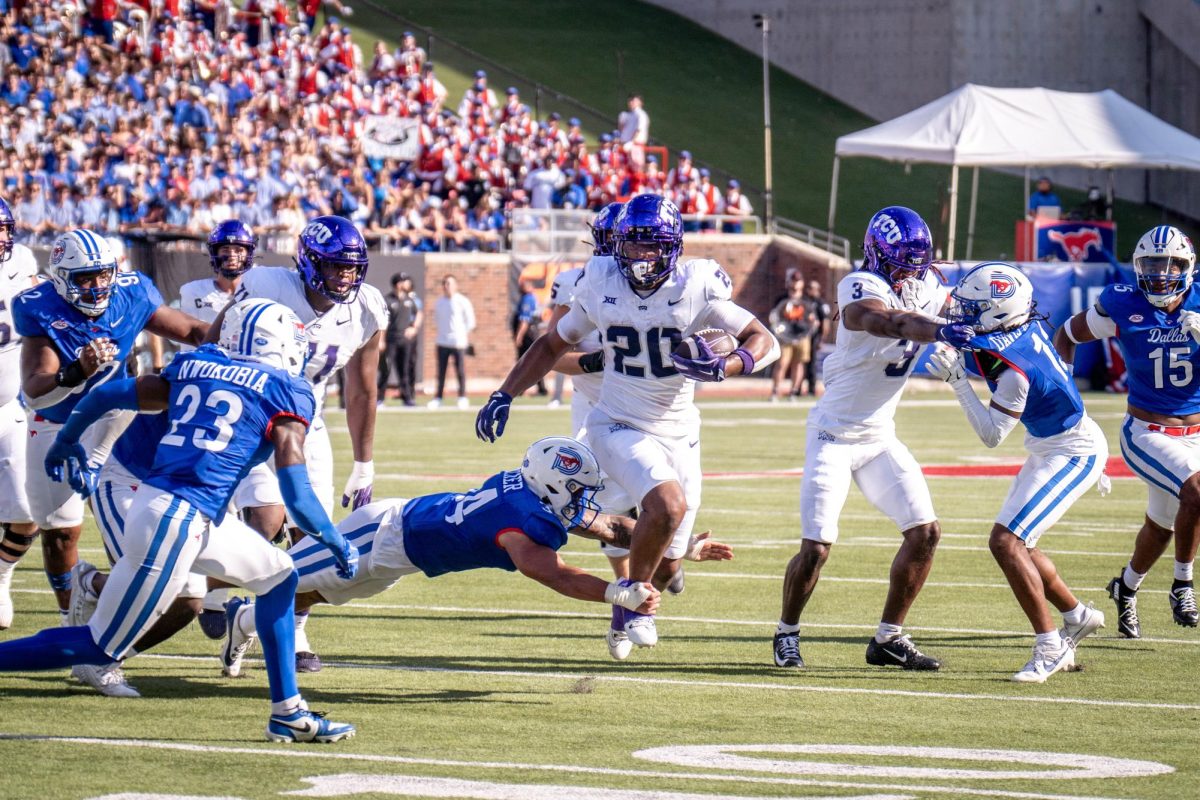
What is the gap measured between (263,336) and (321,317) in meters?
1.78

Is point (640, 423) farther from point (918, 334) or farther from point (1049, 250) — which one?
point (1049, 250)

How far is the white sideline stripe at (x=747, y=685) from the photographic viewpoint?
21.7 ft

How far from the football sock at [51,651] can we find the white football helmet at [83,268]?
2033 mm

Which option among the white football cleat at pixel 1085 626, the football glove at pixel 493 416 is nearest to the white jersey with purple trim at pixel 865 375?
the white football cleat at pixel 1085 626

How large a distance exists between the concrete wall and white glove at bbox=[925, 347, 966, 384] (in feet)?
115

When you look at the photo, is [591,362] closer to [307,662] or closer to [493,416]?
[493,416]

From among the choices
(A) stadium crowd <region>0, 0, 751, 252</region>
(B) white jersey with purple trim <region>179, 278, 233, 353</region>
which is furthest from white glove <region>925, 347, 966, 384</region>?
(A) stadium crowd <region>0, 0, 751, 252</region>

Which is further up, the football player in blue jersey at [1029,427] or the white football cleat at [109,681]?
the football player in blue jersey at [1029,427]

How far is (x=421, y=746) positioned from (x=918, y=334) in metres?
2.77

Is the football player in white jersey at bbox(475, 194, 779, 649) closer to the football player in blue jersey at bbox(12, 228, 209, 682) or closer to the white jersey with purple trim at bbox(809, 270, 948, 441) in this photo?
the white jersey with purple trim at bbox(809, 270, 948, 441)

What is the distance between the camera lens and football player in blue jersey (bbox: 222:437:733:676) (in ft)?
21.1

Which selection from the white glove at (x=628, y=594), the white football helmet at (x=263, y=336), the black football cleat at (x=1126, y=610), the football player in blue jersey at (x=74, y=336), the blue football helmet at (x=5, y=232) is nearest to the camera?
the white football helmet at (x=263, y=336)

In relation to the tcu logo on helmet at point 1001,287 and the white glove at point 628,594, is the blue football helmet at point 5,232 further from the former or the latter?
the tcu logo on helmet at point 1001,287

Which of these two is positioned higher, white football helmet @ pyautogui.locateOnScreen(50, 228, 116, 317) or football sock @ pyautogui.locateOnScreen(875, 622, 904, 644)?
white football helmet @ pyautogui.locateOnScreen(50, 228, 116, 317)
